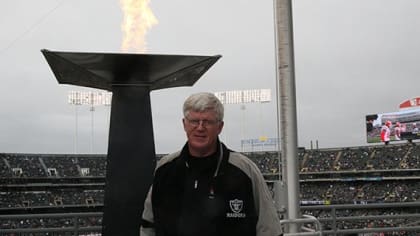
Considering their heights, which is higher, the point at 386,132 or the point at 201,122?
the point at 386,132

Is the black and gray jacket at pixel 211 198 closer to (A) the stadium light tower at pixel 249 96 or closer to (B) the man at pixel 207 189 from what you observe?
(B) the man at pixel 207 189

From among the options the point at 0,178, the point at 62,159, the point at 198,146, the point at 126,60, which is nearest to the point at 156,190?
the point at 198,146

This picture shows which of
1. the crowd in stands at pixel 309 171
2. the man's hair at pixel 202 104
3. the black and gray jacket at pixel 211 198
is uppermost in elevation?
the man's hair at pixel 202 104

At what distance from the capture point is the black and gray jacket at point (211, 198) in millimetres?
1796

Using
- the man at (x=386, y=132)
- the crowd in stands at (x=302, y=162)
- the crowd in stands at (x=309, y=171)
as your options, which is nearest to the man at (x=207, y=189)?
the crowd in stands at (x=309, y=171)

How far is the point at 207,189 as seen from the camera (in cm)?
181

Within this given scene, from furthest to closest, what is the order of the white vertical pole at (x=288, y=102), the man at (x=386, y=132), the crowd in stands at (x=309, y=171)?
the man at (x=386, y=132) → the crowd in stands at (x=309, y=171) → the white vertical pole at (x=288, y=102)

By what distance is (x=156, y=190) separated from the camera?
6.27 ft

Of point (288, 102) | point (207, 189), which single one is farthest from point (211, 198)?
point (288, 102)

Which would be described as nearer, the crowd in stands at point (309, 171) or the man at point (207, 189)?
the man at point (207, 189)

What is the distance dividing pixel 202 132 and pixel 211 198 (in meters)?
0.26

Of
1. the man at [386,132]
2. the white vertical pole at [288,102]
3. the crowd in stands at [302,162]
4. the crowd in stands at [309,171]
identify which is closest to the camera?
the white vertical pole at [288,102]

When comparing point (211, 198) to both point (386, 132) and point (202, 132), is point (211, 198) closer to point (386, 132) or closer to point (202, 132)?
point (202, 132)

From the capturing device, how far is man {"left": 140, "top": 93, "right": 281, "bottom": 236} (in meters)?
1.80
